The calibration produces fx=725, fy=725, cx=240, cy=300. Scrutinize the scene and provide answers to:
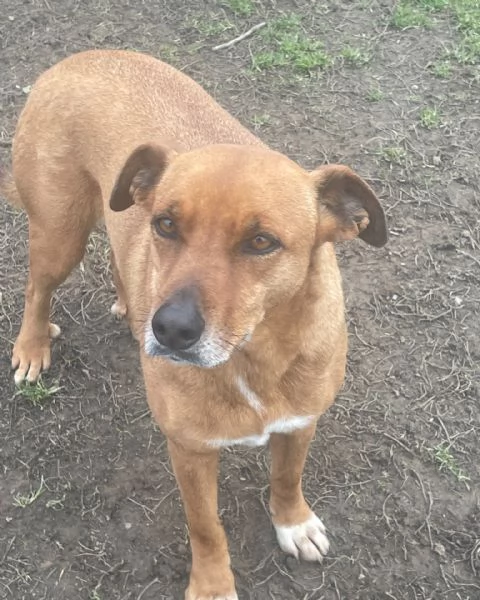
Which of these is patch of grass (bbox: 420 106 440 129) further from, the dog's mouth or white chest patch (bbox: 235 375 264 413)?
the dog's mouth

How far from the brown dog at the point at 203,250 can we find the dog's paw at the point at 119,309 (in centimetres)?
50

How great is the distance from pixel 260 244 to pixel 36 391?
2260 millimetres

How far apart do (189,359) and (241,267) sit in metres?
0.35

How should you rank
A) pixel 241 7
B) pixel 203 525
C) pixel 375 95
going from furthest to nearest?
pixel 241 7 < pixel 375 95 < pixel 203 525

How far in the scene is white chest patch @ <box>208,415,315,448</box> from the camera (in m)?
2.88

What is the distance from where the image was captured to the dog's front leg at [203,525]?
3.04m

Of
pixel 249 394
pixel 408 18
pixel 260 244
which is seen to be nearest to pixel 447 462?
pixel 249 394

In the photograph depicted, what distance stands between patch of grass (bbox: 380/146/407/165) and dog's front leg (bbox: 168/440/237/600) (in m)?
3.14

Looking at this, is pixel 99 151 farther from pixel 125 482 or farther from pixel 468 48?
pixel 468 48

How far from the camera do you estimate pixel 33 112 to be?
12.1ft

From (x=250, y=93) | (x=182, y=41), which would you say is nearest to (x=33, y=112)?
(x=250, y=93)

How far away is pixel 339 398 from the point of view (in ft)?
13.7

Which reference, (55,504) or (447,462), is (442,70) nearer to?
(447,462)

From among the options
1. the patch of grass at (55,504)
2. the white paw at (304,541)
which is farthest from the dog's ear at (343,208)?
the patch of grass at (55,504)
